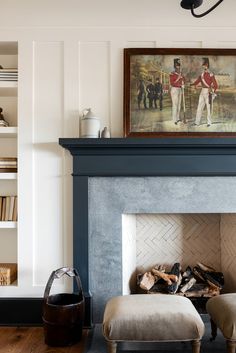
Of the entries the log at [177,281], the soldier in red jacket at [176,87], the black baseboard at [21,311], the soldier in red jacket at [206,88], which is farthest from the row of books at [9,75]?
the log at [177,281]

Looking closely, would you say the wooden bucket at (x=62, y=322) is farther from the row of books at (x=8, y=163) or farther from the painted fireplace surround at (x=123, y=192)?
the row of books at (x=8, y=163)

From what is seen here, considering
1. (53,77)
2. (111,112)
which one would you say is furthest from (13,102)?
(111,112)

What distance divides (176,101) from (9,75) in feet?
4.49

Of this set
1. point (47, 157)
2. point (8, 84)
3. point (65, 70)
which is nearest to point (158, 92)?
point (65, 70)

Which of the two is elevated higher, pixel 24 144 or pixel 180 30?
pixel 180 30

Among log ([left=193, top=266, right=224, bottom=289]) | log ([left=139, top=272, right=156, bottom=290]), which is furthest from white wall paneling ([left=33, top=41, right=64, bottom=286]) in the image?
log ([left=193, top=266, right=224, bottom=289])

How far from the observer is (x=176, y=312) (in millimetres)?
1793

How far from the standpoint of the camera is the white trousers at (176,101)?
2.52 m

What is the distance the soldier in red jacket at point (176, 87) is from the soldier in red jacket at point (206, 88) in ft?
0.37

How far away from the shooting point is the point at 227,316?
1824mm

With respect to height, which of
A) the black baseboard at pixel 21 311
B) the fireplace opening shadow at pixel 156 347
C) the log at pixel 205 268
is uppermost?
the log at pixel 205 268

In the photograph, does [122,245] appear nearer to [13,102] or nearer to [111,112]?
[111,112]

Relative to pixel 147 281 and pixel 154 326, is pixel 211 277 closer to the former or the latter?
pixel 147 281

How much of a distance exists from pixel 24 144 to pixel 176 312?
1.65 m
